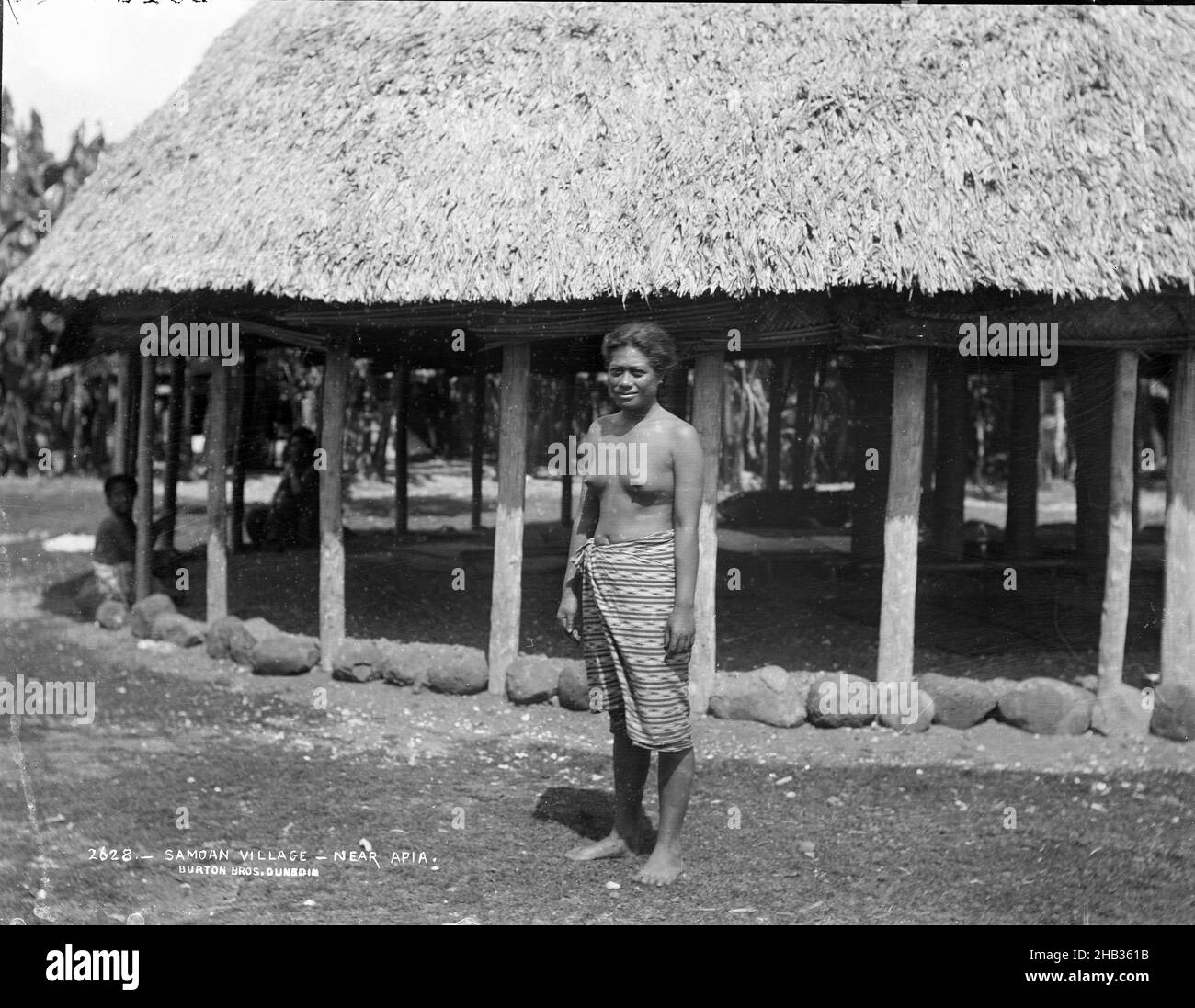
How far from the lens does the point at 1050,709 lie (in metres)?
5.95

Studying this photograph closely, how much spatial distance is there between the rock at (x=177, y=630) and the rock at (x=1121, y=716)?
230 inches

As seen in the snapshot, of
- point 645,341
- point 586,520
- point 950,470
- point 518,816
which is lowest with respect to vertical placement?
point 518,816

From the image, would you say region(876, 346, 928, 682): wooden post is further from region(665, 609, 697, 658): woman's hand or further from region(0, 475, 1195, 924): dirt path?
region(665, 609, 697, 658): woman's hand

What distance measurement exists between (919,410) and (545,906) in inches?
146

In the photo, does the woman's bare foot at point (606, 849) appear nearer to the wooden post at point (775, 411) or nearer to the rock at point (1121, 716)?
the rock at point (1121, 716)

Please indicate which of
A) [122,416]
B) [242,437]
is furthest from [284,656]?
[242,437]

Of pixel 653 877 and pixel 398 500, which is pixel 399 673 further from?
pixel 398 500

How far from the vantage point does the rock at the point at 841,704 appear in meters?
6.07

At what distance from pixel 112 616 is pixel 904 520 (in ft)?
19.4

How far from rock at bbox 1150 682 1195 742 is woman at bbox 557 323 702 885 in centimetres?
334

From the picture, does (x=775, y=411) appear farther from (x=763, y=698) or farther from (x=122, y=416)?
(x=763, y=698)

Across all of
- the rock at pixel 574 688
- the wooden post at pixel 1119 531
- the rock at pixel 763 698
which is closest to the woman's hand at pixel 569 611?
the rock at pixel 574 688

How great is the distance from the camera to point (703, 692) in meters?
6.35

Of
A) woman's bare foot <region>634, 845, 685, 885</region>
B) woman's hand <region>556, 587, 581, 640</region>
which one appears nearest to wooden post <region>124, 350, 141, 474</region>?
woman's hand <region>556, 587, 581, 640</region>
